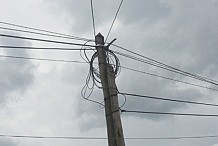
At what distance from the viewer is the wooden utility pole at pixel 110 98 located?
9071mm

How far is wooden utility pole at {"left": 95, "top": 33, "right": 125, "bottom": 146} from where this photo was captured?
907cm

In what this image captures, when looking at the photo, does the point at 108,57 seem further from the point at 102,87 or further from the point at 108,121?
the point at 108,121

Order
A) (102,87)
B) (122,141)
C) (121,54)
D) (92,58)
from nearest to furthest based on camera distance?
(122,141) → (102,87) → (92,58) → (121,54)

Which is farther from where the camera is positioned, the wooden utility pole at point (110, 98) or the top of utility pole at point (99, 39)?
the top of utility pole at point (99, 39)

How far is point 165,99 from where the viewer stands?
11.9 meters

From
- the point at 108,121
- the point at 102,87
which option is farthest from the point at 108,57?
the point at 108,121

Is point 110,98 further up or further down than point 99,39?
further down

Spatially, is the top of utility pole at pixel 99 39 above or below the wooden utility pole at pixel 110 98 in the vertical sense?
above

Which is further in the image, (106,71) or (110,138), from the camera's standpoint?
(106,71)

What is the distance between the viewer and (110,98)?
9570mm

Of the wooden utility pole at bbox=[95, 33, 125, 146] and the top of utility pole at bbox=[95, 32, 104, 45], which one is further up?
the top of utility pole at bbox=[95, 32, 104, 45]

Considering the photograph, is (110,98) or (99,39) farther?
(99,39)

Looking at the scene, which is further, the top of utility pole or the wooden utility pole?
the top of utility pole

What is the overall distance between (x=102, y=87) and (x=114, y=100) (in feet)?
1.95
